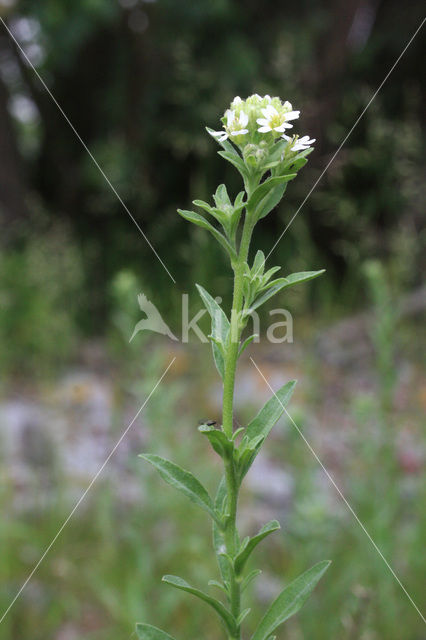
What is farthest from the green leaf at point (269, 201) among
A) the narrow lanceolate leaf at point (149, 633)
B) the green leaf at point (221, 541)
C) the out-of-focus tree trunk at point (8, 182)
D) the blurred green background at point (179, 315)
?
the out-of-focus tree trunk at point (8, 182)

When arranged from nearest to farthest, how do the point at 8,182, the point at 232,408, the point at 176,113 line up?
1. the point at 232,408
2. the point at 176,113
3. the point at 8,182

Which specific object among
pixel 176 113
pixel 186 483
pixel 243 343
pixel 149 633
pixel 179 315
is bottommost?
pixel 149 633

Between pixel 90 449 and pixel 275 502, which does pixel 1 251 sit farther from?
pixel 275 502

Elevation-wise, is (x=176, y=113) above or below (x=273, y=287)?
above

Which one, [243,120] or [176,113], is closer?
[243,120]

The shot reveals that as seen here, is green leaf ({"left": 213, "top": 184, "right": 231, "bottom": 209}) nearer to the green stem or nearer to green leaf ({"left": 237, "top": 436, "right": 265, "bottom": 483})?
the green stem

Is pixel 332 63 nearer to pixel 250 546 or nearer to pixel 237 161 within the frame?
pixel 237 161

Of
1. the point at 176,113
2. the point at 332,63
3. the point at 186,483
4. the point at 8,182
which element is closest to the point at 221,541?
the point at 186,483
